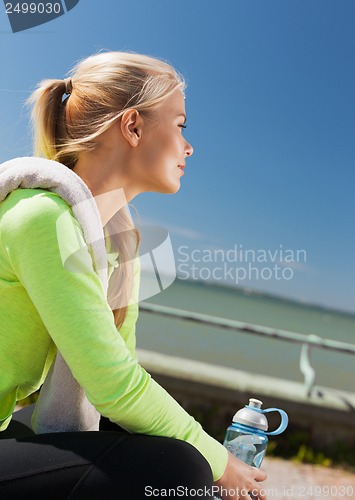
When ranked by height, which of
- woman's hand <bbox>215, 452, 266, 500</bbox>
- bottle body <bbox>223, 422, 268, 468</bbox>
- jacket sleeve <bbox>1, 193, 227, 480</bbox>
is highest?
jacket sleeve <bbox>1, 193, 227, 480</bbox>

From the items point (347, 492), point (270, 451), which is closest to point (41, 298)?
point (347, 492)

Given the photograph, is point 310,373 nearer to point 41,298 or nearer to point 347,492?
point 347,492

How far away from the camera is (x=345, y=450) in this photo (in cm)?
372

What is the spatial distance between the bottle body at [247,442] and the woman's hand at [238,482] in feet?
0.49

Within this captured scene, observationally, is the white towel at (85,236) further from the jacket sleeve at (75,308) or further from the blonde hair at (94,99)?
the blonde hair at (94,99)

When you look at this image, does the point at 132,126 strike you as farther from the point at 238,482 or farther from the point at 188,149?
the point at 238,482

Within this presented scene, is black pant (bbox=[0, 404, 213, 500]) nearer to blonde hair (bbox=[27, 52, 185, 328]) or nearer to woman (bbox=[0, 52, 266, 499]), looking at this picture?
woman (bbox=[0, 52, 266, 499])

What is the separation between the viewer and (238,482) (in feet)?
4.49

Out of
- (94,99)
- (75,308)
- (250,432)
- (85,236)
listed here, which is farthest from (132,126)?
(250,432)

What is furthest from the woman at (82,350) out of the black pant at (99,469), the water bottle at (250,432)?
the water bottle at (250,432)

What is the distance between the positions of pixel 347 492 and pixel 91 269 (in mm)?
2499

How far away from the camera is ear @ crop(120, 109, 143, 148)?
1.58 metres

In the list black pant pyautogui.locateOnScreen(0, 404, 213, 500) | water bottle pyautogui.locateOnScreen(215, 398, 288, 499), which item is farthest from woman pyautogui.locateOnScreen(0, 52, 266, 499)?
water bottle pyautogui.locateOnScreen(215, 398, 288, 499)

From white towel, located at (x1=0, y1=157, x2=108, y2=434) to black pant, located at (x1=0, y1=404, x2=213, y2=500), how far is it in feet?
0.45
